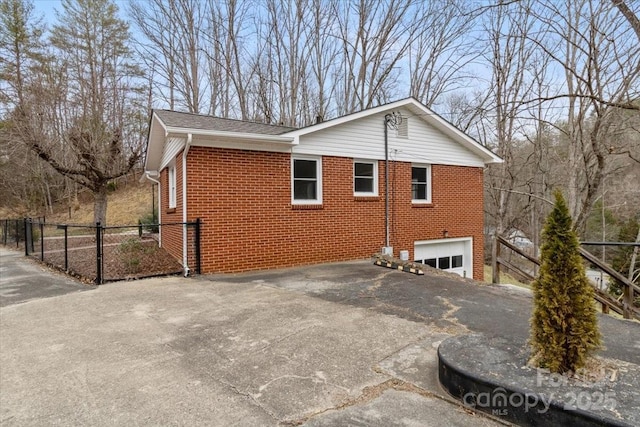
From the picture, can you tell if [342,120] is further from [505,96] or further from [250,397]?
[505,96]

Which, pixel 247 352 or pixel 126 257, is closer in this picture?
pixel 247 352

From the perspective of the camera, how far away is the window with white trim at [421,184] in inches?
412

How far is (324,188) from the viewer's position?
873cm

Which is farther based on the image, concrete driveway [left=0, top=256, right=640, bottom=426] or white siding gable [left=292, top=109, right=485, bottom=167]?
white siding gable [left=292, top=109, right=485, bottom=167]

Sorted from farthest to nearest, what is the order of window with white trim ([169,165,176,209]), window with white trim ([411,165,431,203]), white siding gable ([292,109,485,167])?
window with white trim ([411,165,431,203])
window with white trim ([169,165,176,209])
white siding gable ([292,109,485,167])

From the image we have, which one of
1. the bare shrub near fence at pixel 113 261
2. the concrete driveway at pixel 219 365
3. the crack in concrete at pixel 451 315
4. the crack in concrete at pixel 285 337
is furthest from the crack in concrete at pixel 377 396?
the bare shrub near fence at pixel 113 261

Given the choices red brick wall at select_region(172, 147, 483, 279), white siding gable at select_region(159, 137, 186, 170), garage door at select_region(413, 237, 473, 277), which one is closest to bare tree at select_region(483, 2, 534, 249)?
garage door at select_region(413, 237, 473, 277)

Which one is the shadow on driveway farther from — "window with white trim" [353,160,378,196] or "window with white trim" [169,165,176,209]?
"window with white trim" [169,165,176,209]

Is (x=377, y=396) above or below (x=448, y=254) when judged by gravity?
above

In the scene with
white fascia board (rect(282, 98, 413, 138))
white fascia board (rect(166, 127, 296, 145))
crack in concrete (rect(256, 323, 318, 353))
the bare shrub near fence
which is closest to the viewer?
crack in concrete (rect(256, 323, 318, 353))

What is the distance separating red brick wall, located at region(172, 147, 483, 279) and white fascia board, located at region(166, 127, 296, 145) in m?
0.41

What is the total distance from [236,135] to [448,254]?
7.65 meters

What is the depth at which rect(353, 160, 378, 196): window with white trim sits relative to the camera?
9469 millimetres

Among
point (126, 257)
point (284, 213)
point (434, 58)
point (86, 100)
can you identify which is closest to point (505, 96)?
point (434, 58)
